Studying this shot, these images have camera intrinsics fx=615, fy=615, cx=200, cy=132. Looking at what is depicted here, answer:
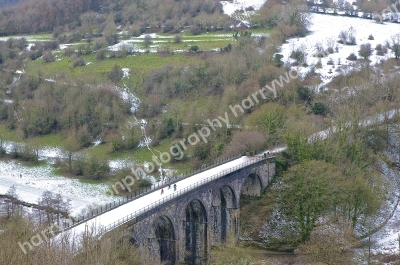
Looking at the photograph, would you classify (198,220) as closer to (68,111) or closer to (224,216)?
(224,216)

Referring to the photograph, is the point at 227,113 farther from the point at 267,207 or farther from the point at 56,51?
the point at 56,51

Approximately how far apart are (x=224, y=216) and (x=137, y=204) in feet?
38.2

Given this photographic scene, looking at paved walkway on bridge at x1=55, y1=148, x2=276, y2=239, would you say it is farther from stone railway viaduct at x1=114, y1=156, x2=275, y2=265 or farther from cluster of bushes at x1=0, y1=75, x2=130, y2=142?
cluster of bushes at x1=0, y1=75, x2=130, y2=142

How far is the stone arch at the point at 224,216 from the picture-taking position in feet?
157

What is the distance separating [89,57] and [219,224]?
5020 centimetres

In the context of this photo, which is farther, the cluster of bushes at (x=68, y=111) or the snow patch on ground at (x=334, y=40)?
the snow patch on ground at (x=334, y=40)

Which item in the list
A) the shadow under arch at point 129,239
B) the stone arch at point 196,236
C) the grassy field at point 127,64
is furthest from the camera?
the grassy field at point 127,64

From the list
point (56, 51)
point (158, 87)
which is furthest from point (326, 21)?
point (56, 51)

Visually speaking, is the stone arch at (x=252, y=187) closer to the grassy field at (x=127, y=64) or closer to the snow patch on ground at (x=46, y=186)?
the snow patch on ground at (x=46, y=186)

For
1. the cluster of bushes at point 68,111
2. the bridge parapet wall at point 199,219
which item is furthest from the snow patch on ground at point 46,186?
the bridge parapet wall at point 199,219

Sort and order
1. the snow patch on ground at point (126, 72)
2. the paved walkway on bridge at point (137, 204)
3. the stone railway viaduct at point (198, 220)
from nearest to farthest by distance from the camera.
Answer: the paved walkway on bridge at point (137, 204) → the stone railway viaduct at point (198, 220) → the snow patch on ground at point (126, 72)

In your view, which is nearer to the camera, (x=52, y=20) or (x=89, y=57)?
(x=89, y=57)

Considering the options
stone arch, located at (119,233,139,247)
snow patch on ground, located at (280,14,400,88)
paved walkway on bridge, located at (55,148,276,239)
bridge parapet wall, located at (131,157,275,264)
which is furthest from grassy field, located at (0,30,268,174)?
stone arch, located at (119,233,139,247)

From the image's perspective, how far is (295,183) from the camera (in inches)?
1834
